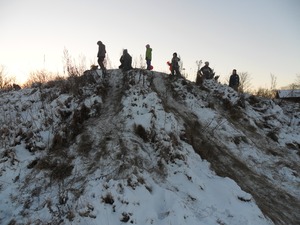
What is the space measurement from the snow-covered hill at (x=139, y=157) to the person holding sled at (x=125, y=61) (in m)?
1.21

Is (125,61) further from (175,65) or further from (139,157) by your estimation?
(139,157)

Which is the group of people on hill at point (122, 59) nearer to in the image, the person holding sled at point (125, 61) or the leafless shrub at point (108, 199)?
the person holding sled at point (125, 61)

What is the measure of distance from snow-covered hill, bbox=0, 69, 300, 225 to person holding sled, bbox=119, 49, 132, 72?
1.21 metres

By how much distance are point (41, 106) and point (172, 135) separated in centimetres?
510

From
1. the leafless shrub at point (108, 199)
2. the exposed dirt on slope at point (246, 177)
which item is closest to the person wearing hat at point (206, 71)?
the exposed dirt on slope at point (246, 177)

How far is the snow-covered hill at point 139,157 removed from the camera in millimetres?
5945

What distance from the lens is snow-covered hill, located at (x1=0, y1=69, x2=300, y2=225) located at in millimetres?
5945

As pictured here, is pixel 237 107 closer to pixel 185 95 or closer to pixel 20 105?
pixel 185 95

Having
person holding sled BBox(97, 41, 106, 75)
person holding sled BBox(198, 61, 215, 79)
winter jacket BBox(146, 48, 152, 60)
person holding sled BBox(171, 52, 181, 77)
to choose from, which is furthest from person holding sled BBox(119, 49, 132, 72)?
person holding sled BBox(198, 61, 215, 79)

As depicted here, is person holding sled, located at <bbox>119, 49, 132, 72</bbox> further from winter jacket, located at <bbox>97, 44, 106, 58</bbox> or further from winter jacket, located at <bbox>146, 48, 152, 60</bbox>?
winter jacket, located at <bbox>146, 48, 152, 60</bbox>

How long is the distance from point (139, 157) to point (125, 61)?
7.36m

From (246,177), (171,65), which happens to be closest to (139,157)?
(246,177)

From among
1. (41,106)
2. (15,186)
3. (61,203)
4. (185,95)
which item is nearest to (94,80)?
(41,106)

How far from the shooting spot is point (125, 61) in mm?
13734
